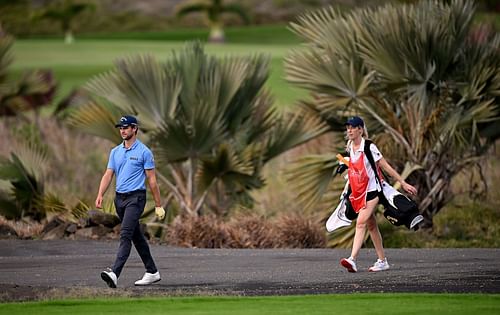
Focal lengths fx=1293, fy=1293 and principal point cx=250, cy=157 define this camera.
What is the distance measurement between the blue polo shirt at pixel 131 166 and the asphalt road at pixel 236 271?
3.32 feet

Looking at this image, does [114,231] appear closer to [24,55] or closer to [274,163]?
[274,163]

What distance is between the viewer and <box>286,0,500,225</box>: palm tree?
19844 mm

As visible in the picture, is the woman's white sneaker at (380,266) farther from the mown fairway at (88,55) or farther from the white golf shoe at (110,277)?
the mown fairway at (88,55)

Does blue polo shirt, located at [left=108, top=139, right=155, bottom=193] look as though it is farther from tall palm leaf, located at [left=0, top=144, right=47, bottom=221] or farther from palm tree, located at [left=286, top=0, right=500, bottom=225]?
tall palm leaf, located at [left=0, top=144, right=47, bottom=221]

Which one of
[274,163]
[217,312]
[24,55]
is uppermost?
[217,312]

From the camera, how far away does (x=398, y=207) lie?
1376 cm

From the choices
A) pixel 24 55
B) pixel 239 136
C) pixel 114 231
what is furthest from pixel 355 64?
pixel 24 55

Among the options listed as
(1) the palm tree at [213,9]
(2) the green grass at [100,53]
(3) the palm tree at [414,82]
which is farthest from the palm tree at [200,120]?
(1) the palm tree at [213,9]

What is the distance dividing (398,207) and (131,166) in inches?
116

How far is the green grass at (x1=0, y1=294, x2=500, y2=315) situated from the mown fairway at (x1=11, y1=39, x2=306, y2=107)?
33428 mm

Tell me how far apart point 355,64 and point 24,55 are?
35899 mm

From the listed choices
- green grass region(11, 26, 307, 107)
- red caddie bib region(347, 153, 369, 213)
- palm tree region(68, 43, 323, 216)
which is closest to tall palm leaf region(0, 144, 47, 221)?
palm tree region(68, 43, 323, 216)

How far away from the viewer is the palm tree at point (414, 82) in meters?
19.8

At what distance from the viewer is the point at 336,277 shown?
44.1 feet
